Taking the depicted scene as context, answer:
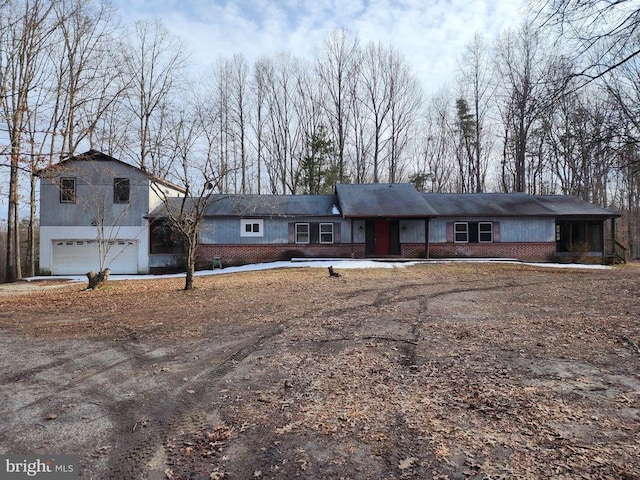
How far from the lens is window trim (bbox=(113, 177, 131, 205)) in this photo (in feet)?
66.5

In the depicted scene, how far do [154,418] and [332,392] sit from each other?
1655 millimetres

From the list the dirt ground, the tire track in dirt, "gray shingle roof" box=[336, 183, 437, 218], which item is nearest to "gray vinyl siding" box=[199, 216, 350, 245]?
"gray shingle roof" box=[336, 183, 437, 218]

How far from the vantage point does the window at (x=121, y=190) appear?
66.5 feet

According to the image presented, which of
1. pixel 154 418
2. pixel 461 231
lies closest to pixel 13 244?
pixel 154 418

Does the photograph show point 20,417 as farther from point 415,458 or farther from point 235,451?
point 415,458

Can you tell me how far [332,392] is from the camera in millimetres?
3746

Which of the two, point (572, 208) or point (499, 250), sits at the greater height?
point (572, 208)

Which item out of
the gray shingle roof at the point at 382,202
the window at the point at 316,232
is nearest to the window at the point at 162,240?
the window at the point at 316,232

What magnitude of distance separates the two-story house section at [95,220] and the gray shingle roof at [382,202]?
34.2 feet

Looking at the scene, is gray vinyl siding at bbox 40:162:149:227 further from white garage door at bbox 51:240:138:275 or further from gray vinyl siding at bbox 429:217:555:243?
gray vinyl siding at bbox 429:217:555:243

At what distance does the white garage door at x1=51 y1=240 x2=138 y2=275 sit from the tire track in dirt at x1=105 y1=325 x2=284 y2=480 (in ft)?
60.2

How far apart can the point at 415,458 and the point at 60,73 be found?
26.7 metres

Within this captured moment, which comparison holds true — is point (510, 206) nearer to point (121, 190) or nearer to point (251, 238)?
point (251, 238)

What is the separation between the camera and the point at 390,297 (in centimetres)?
941
